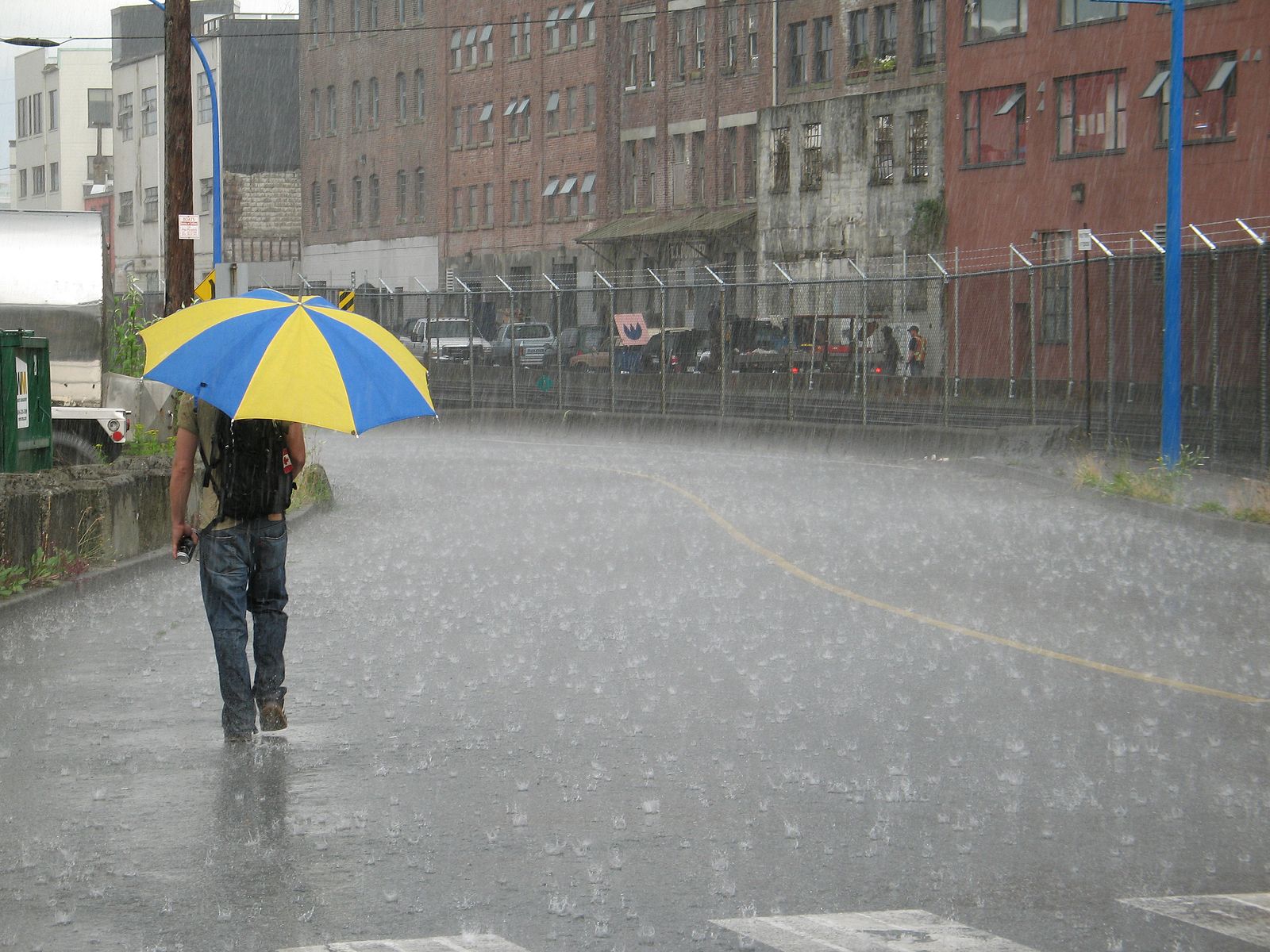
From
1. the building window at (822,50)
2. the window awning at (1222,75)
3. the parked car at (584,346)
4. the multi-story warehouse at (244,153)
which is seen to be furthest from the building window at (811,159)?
the multi-story warehouse at (244,153)

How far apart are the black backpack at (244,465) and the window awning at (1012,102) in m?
47.5

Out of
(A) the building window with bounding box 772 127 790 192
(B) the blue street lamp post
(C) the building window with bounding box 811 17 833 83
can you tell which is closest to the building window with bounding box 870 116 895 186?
(A) the building window with bounding box 772 127 790 192

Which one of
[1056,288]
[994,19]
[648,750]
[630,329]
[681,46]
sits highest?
[681,46]

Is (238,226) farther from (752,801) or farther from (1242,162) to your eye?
(752,801)

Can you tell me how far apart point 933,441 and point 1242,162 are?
2088 cm

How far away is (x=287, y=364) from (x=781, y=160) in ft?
184

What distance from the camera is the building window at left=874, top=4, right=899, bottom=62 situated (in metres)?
60.6

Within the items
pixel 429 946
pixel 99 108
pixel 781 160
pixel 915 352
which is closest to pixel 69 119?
pixel 99 108

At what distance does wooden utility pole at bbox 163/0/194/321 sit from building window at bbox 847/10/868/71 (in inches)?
1572

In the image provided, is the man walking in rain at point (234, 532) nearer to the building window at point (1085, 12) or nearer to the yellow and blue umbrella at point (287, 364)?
the yellow and blue umbrella at point (287, 364)

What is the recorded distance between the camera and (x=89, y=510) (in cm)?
1502

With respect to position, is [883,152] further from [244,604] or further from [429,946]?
[429,946]

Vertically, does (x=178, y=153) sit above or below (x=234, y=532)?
above

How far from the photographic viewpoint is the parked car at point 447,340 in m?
45.0
